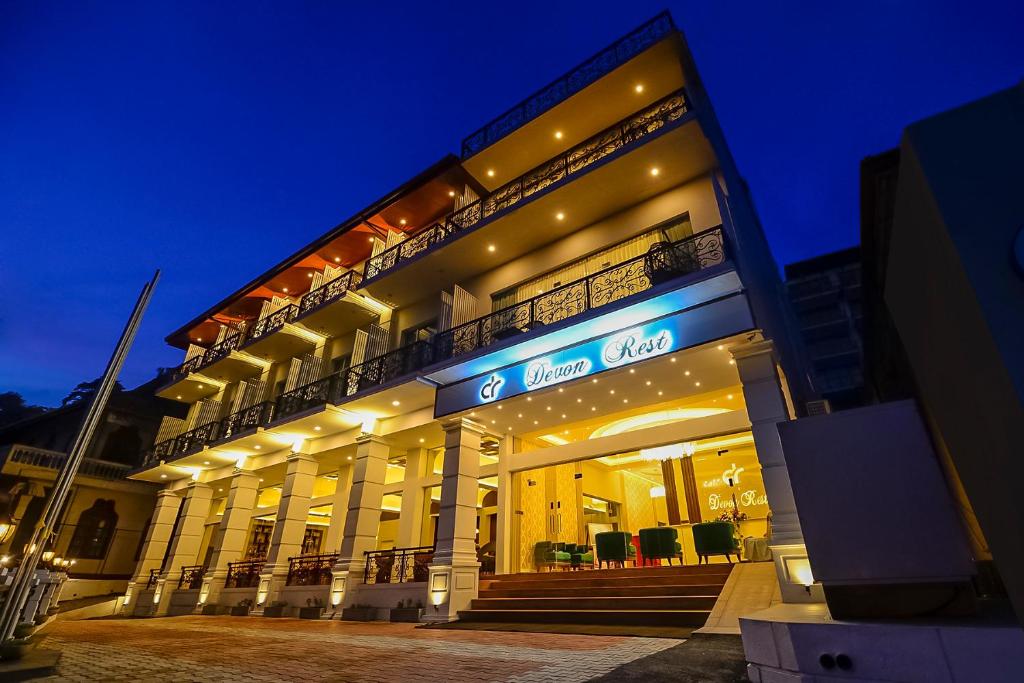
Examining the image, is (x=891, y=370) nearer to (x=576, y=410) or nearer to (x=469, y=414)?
(x=576, y=410)

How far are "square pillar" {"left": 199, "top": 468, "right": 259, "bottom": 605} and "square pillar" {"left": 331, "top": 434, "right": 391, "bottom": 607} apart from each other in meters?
5.78

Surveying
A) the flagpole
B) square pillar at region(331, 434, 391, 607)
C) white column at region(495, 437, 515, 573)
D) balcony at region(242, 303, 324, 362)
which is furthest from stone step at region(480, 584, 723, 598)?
balcony at region(242, 303, 324, 362)

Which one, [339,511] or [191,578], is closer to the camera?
[339,511]

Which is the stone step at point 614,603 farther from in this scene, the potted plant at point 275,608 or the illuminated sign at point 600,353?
the potted plant at point 275,608

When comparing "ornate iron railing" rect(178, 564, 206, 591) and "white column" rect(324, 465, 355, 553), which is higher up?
"white column" rect(324, 465, 355, 553)

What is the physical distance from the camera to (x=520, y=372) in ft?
34.2

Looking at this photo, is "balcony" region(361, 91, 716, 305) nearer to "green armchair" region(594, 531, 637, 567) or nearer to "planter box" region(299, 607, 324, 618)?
"green armchair" region(594, 531, 637, 567)

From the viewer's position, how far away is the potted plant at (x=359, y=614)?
1086 centimetres

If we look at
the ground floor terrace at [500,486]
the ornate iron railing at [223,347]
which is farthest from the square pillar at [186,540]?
the ornate iron railing at [223,347]

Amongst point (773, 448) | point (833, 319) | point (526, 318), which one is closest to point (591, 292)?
point (526, 318)

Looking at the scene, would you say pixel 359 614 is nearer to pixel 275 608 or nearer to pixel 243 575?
pixel 275 608

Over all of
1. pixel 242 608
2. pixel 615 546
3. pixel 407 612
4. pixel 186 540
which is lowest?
pixel 242 608

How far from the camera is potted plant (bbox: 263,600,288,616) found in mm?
12547

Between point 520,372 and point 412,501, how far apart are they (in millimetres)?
5874
